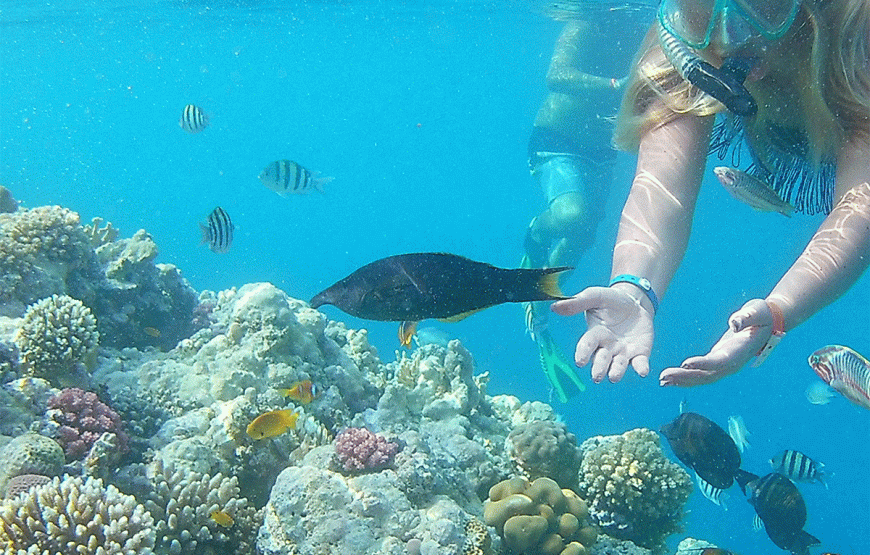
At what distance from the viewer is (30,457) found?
3.19m

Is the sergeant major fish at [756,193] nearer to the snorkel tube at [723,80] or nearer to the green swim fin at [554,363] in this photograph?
the snorkel tube at [723,80]

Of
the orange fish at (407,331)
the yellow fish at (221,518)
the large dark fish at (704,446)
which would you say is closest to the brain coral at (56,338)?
the yellow fish at (221,518)

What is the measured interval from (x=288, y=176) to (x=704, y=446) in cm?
525

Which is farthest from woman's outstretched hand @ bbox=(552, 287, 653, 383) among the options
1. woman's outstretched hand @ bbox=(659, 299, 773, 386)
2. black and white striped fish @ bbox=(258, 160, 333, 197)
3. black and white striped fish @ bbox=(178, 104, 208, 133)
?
black and white striped fish @ bbox=(178, 104, 208, 133)

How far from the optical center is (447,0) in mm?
23047

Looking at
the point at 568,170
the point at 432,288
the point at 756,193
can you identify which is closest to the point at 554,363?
the point at 568,170

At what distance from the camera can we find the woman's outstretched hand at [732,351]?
194cm

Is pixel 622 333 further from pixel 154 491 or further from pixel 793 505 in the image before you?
pixel 793 505

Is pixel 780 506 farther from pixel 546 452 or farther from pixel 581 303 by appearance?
pixel 581 303

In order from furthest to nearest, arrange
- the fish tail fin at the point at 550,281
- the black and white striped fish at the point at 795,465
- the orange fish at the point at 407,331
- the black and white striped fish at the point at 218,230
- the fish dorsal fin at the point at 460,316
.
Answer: the black and white striped fish at the point at 218,230 → the black and white striped fish at the point at 795,465 → the orange fish at the point at 407,331 → the fish dorsal fin at the point at 460,316 → the fish tail fin at the point at 550,281

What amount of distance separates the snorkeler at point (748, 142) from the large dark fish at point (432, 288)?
340 millimetres

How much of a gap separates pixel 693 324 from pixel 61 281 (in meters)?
62.5

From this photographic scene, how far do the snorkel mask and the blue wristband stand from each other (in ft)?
2.78

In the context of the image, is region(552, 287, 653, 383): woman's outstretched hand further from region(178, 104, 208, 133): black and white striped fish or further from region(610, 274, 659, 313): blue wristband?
region(178, 104, 208, 133): black and white striped fish
